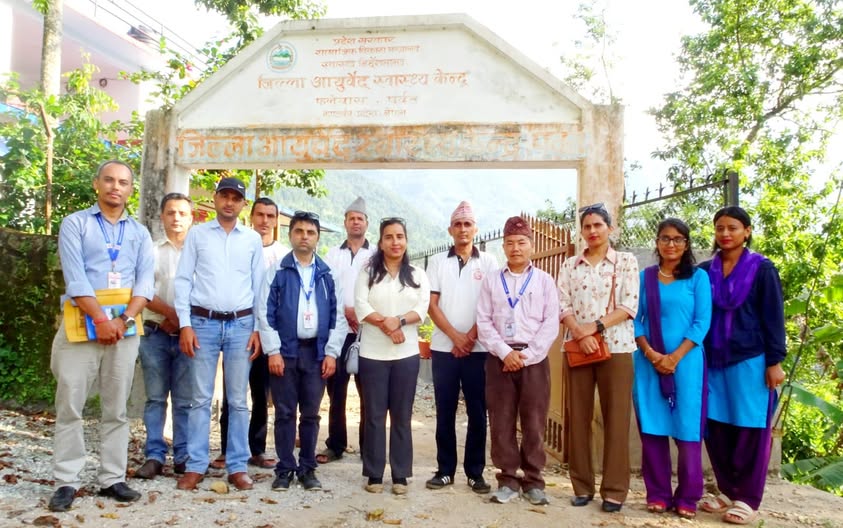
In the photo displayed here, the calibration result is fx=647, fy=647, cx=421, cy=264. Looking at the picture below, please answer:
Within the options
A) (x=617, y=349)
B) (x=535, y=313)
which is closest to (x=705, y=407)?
(x=617, y=349)

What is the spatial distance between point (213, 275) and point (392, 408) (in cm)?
157

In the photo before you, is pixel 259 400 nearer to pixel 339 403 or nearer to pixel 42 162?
pixel 339 403

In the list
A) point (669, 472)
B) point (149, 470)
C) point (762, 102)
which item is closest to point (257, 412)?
point (149, 470)

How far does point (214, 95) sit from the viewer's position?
6160 millimetres

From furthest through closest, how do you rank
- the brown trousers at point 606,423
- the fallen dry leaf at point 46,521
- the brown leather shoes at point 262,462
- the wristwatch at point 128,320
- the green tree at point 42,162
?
the green tree at point 42,162
the brown leather shoes at point 262,462
the brown trousers at point 606,423
the wristwatch at point 128,320
the fallen dry leaf at point 46,521

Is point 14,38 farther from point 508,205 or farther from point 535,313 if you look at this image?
point 508,205

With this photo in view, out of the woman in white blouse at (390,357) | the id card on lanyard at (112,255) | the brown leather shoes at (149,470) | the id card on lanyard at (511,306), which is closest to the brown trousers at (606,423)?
the id card on lanyard at (511,306)

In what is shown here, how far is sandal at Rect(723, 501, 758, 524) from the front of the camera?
419cm

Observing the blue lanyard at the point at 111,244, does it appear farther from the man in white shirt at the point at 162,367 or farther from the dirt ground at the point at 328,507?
the dirt ground at the point at 328,507

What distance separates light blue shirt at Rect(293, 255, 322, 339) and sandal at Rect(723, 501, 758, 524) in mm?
3012

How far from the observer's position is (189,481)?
14.5 feet

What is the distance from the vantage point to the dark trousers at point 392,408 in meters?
4.54

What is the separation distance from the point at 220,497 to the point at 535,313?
2.45 m

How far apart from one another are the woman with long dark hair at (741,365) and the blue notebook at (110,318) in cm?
384
